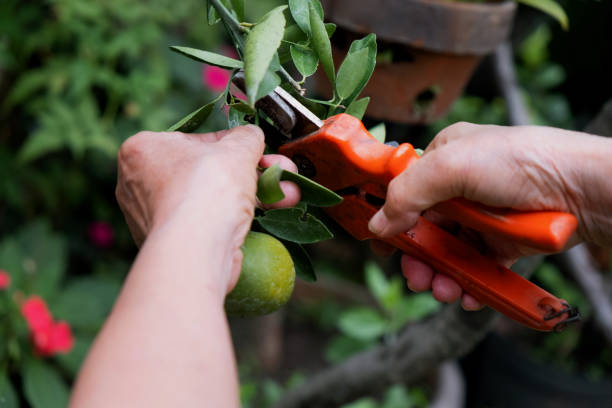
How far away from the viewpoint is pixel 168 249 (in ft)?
1.63

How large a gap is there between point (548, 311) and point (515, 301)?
0.04m

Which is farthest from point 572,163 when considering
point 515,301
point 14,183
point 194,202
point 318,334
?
point 318,334

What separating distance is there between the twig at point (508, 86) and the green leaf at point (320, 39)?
0.88 metres

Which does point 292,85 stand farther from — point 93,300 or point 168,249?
point 93,300

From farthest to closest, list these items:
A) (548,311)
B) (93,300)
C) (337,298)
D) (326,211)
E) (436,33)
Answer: (337,298), (93,300), (436,33), (326,211), (548,311)

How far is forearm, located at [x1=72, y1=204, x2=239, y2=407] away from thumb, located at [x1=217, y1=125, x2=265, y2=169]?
4.0 inches

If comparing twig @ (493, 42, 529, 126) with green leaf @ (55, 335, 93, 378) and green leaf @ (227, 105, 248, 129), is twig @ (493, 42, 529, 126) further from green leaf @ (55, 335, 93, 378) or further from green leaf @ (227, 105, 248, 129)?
green leaf @ (55, 335, 93, 378)

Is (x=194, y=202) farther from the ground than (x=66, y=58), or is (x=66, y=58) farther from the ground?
(x=194, y=202)

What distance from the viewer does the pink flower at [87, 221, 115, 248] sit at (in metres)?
1.86

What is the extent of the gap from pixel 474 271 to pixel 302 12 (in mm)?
357

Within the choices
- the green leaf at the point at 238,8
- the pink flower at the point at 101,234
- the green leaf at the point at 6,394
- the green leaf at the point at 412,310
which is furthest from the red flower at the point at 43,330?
the green leaf at the point at 238,8

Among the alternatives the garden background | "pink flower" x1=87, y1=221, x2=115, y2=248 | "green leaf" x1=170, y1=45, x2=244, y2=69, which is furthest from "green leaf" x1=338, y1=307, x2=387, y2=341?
"green leaf" x1=170, y1=45, x2=244, y2=69

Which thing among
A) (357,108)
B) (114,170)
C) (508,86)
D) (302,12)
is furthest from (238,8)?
(114,170)

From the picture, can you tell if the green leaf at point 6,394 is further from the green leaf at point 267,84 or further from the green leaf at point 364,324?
the green leaf at point 267,84
